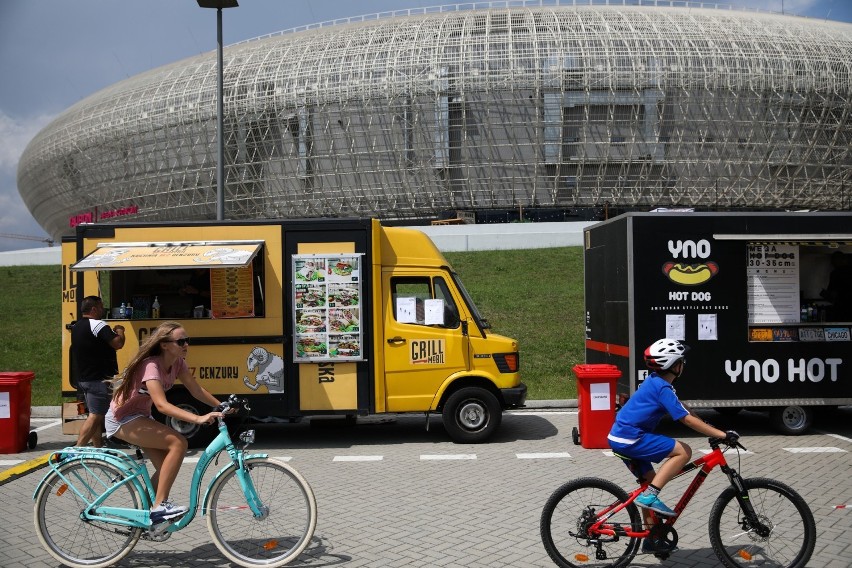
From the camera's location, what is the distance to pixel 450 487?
24.1 feet

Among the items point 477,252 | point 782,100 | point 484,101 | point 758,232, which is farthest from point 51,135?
point 758,232

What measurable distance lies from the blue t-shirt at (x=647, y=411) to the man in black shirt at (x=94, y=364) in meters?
5.63

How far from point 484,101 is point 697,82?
12.0 meters

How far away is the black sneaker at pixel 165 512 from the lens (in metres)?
4.92

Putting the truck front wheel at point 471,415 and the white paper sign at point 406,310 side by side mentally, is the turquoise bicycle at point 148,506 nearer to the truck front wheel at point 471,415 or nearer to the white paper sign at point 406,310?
the truck front wheel at point 471,415

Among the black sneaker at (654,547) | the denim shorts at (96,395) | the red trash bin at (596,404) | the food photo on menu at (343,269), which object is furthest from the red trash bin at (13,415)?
the black sneaker at (654,547)

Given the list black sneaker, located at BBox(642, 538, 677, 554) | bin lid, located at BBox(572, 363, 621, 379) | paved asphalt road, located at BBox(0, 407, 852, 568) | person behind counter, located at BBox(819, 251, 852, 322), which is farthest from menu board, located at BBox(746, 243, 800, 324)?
black sneaker, located at BBox(642, 538, 677, 554)

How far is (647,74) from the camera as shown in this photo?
43219 millimetres

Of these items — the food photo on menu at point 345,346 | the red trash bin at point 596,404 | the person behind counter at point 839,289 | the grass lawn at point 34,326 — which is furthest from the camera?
the grass lawn at point 34,326

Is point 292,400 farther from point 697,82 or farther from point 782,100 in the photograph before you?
point 782,100

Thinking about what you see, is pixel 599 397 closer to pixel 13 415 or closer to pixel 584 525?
pixel 584 525

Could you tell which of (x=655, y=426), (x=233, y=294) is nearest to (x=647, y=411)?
(x=655, y=426)

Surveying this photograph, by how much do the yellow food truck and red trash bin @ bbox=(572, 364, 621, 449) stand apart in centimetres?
85

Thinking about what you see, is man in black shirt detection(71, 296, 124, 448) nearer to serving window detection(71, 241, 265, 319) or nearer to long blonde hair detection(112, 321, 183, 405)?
serving window detection(71, 241, 265, 319)
